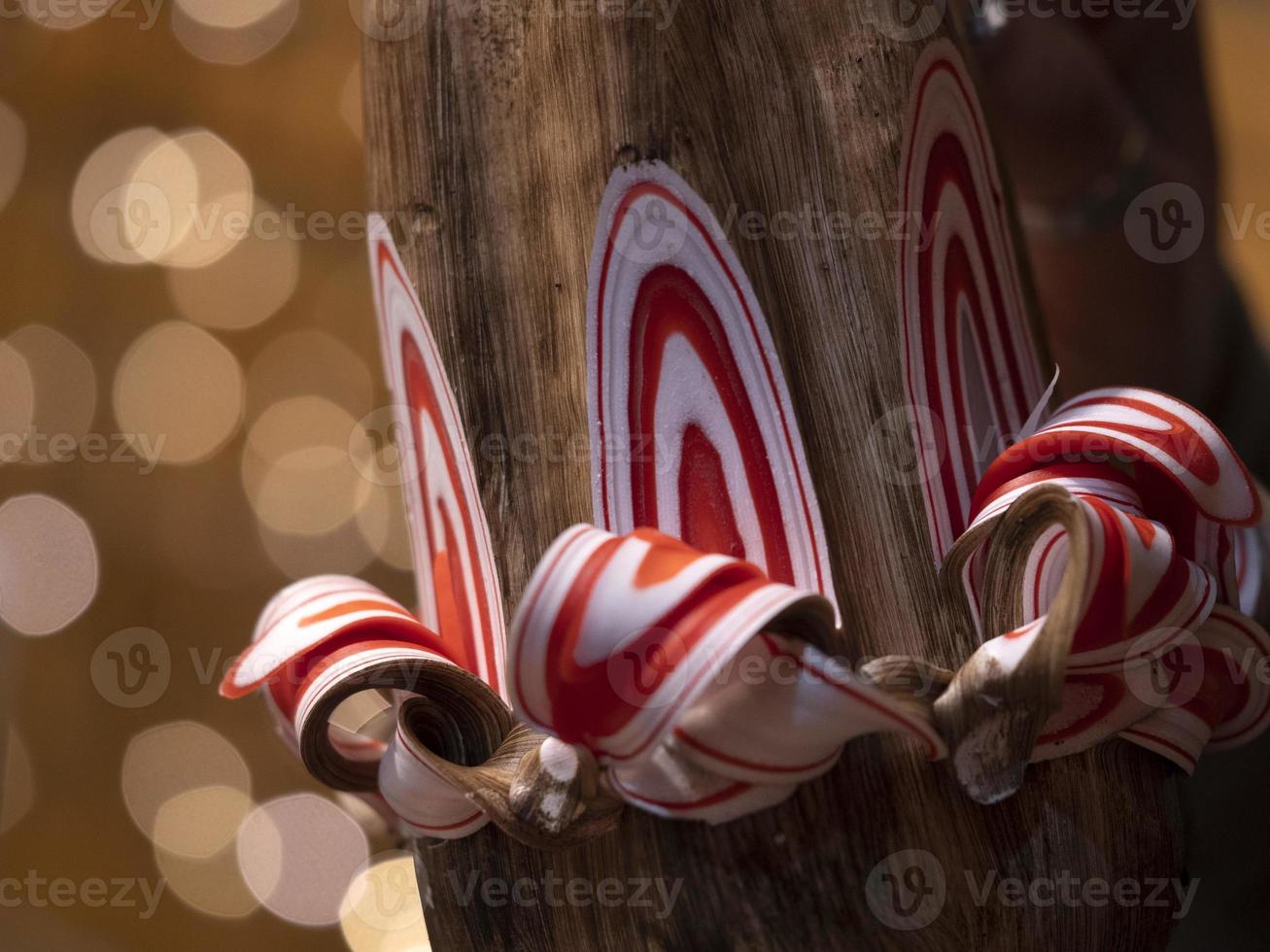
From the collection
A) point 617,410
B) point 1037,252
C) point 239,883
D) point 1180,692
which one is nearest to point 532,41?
point 617,410

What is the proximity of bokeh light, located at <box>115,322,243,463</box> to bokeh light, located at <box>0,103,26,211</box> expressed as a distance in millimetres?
141

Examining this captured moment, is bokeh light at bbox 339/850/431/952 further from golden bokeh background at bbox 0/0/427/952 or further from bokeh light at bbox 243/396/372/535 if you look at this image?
bokeh light at bbox 243/396/372/535

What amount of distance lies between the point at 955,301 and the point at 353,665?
0.24m

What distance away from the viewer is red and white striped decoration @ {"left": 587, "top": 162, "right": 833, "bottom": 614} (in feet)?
1.16

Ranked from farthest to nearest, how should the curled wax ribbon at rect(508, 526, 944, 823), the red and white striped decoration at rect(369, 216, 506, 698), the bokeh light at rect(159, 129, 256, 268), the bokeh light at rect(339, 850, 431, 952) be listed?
the bokeh light at rect(159, 129, 256, 268) → the bokeh light at rect(339, 850, 431, 952) → the red and white striped decoration at rect(369, 216, 506, 698) → the curled wax ribbon at rect(508, 526, 944, 823)

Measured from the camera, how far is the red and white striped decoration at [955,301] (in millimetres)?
376

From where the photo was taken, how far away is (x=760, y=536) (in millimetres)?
353

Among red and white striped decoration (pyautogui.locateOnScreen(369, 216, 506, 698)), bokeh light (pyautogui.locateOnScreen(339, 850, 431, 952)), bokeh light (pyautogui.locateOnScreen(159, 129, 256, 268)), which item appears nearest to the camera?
red and white striped decoration (pyautogui.locateOnScreen(369, 216, 506, 698))

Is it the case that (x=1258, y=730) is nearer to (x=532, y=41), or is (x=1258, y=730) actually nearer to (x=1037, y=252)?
(x=532, y=41)

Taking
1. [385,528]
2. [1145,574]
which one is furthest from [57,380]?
[1145,574]

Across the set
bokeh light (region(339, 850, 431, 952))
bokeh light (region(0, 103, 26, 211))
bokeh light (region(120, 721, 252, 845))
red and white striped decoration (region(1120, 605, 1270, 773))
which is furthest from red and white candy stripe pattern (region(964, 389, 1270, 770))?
bokeh light (region(0, 103, 26, 211))

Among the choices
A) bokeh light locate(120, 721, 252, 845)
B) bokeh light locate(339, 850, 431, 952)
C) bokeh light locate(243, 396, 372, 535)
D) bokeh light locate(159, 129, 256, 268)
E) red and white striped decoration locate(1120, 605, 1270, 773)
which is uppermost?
bokeh light locate(159, 129, 256, 268)

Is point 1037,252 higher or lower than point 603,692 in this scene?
higher

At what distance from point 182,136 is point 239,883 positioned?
541 millimetres
